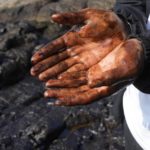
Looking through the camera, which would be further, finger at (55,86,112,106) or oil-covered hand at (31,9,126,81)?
oil-covered hand at (31,9,126,81)

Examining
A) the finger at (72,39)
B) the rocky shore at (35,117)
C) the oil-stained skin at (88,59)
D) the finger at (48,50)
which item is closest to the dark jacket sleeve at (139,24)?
the oil-stained skin at (88,59)

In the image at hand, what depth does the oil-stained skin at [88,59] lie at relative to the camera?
5.80 feet

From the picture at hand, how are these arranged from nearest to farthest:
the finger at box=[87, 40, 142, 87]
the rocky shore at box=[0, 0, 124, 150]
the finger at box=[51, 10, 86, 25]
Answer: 1. the finger at box=[87, 40, 142, 87]
2. the finger at box=[51, 10, 86, 25]
3. the rocky shore at box=[0, 0, 124, 150]

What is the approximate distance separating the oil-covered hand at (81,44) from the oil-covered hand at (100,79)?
69 millimetres

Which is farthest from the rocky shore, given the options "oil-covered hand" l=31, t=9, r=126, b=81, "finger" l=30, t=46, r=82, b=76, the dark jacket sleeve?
"finger" l=30, t=46, r=82, b=76

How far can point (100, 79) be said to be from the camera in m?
1.76

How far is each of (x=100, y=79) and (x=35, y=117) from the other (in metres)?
3.98

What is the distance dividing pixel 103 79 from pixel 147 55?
1.10ft

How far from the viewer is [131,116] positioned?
2.30m

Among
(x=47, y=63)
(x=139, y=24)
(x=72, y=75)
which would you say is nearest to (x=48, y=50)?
(x=47, y=63)

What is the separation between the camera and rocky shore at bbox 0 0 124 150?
16.5ft

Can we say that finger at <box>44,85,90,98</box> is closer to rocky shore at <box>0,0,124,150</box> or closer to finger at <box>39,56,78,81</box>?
finger at <box>39,56,78,81</box>

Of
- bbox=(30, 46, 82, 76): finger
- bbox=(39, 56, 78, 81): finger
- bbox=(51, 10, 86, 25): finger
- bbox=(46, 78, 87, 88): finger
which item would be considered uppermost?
bbox=(51, 10, 86, 25): finger

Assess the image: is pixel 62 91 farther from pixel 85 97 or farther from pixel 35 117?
pixel 35 117
